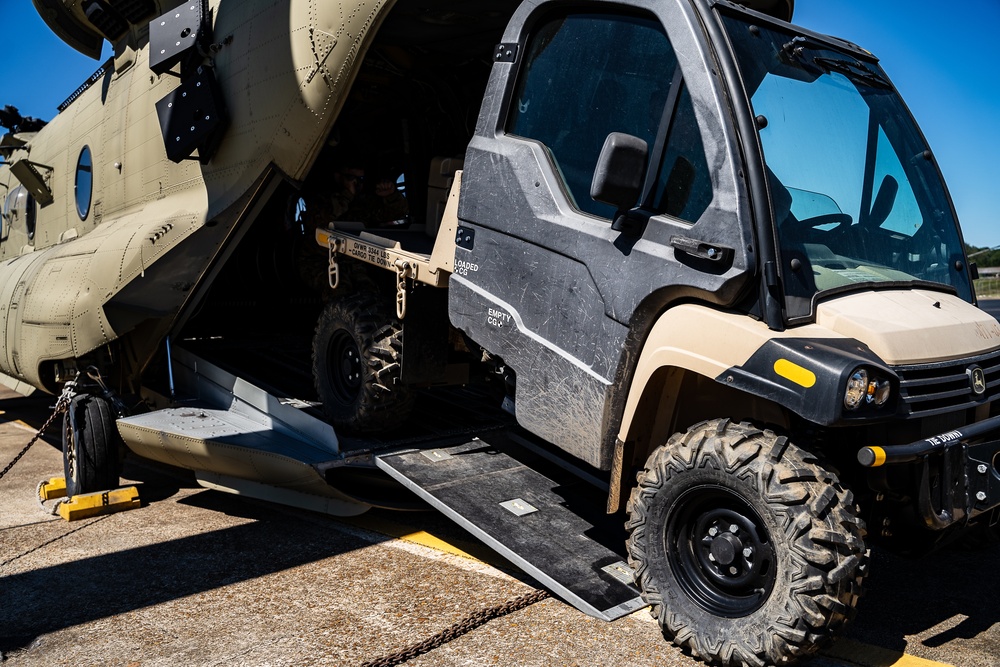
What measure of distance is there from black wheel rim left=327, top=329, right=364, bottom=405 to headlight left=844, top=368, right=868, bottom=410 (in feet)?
9.97

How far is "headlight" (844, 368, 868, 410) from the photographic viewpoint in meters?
2.79

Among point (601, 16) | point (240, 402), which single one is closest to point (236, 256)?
point (240, 402)

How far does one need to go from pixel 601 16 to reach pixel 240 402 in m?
3.56

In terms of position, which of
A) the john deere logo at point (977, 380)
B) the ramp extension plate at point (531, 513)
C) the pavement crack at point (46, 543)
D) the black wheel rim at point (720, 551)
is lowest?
the pavement crack at point (46, 543)

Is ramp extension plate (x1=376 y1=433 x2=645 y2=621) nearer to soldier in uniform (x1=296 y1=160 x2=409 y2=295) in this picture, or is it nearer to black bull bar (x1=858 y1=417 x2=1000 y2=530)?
black bull bar (x1=858 y1=417 x2=1000 y2=530)

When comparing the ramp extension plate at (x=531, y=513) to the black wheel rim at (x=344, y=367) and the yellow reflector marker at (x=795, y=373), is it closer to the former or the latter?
the black wheel rim at (x=344, y=367)

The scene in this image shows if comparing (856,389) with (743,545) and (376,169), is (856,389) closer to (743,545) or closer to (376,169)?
(743,545)

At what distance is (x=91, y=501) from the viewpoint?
550 cm

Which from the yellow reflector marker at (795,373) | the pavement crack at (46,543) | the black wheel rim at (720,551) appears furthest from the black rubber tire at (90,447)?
the yellow reflector marker at (795,373)

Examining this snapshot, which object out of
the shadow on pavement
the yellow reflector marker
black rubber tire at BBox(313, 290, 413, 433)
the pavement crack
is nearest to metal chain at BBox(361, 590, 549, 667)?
the shadow on pavement

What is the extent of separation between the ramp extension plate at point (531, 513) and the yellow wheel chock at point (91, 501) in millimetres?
2171

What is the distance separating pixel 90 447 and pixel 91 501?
0.48 metres

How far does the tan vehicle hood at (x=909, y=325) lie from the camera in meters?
3.03

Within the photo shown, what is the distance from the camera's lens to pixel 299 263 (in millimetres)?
6785
